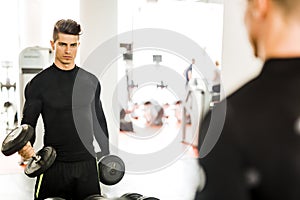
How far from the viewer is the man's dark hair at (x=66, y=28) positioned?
94.4 inches

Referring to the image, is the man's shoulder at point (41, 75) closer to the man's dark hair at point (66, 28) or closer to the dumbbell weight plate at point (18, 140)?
the man's dark hair at point (66, 28)

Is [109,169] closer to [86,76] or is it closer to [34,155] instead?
[34,155]

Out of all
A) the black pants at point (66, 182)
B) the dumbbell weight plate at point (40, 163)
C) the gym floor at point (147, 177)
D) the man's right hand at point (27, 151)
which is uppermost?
the man's right hand at point (27, 151)

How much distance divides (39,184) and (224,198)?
6.53 feet

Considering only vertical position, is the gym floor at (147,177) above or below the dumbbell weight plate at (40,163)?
below

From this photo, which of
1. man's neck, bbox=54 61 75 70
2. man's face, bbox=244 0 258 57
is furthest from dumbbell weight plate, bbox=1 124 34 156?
man's face, bbox=244 0 258 57

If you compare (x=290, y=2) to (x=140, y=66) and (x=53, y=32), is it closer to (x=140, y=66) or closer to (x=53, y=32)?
(x=53, y=32)

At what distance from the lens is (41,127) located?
2.23 meters

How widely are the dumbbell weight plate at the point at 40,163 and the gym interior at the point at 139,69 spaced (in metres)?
0.11

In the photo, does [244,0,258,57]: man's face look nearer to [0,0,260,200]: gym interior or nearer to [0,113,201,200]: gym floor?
[0,0,260,200]: gym interior

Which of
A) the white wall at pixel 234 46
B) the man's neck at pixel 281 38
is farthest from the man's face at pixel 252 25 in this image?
the white wall at pixel 234 46

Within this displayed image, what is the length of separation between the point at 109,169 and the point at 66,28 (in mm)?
1011

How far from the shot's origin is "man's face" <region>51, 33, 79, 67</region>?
232 cm

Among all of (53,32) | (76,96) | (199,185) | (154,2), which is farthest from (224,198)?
(154,2)
